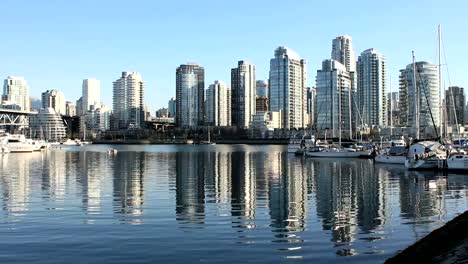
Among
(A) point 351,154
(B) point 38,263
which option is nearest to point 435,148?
(A) point 351,154

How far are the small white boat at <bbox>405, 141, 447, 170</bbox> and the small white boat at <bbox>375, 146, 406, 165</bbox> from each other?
321 inches

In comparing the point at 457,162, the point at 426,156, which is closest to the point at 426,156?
the point at 426,156

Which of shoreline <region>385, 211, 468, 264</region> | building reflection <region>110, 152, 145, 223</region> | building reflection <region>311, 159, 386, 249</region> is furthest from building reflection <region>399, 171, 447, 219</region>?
building reflection <region>110, 152, 145, 223</region>

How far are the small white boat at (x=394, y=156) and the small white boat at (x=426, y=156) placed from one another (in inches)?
321

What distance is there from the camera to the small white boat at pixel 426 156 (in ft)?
227

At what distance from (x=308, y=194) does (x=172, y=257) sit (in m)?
23.2

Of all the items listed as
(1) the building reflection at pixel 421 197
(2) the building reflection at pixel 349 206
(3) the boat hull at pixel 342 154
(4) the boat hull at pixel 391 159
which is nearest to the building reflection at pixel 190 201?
(2) the building reflection at pixel 349 206

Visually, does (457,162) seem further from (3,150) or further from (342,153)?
(3,150)

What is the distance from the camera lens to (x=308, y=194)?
4091 cm

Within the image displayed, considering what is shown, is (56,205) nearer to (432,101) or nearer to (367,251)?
(367,251)

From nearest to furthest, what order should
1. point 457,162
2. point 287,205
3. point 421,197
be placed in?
point 287,205 < point 421,197 < point 457,162

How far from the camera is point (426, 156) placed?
73562 mm

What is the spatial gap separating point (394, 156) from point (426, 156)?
1389cm

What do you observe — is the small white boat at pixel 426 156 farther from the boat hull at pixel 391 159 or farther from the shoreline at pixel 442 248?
the shoreline at pixel 442 248
